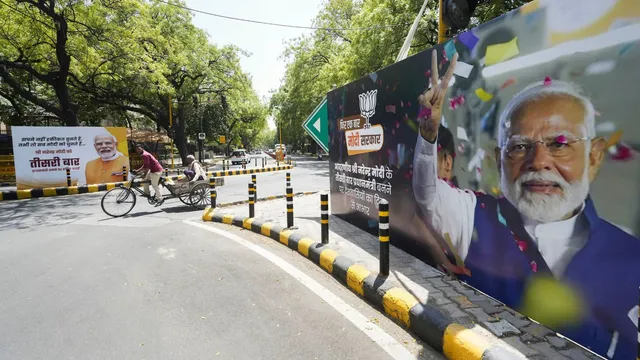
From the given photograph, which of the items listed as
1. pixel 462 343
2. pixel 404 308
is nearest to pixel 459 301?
pixel 404 308

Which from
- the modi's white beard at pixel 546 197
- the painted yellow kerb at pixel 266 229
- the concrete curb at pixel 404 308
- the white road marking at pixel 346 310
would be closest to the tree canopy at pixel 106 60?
the painted yellow kerb at pixel 266 229

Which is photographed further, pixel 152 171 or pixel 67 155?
pixel 67 155

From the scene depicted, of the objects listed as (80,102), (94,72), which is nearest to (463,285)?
(94,72)

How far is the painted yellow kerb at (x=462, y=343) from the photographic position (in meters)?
2.83

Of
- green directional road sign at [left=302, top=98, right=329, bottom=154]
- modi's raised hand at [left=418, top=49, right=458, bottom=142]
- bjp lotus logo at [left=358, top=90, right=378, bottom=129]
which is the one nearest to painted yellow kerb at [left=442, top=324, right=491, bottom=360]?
modi's raised hand at [left=418, top=49, right=458, bottom=142]

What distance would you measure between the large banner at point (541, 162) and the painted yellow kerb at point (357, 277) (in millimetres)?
949

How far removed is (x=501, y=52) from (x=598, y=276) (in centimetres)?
198

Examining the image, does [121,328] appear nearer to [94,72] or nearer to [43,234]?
[43,234]

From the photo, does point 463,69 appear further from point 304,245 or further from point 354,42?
point 354,42

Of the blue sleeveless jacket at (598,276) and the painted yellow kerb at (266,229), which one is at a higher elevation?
the blue sleeveless jacket at (598,276)

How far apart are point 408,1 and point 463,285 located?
1488 cm

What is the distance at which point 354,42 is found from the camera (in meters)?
19.7

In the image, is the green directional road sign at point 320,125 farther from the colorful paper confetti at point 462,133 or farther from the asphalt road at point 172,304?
the colorful paper confetti at point 462,133

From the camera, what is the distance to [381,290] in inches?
157
